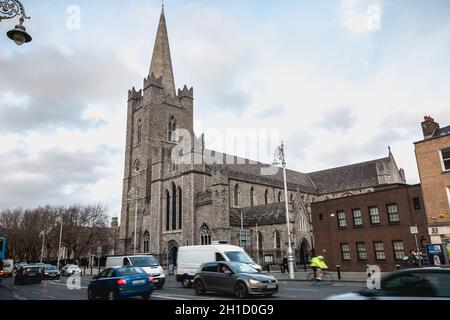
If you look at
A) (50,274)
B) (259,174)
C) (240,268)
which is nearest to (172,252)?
(50,274)

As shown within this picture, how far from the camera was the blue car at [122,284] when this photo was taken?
1281cm

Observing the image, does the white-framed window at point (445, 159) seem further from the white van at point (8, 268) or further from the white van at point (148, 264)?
the white van at point (8, 268)

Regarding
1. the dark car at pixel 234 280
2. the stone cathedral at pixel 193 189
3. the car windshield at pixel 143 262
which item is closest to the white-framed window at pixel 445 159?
the stone cathedral at pixel 193 189

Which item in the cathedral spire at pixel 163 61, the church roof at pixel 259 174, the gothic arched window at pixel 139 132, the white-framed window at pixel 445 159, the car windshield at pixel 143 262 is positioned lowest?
the car windshield at pixel 143 262

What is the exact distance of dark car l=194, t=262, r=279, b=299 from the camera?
40.6 ft

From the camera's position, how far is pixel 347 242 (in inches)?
1133

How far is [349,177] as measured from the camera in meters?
65.9

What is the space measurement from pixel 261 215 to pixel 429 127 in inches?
931

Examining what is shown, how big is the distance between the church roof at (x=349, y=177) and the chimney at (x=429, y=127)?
35564mm

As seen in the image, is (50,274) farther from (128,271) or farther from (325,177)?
(325,177)

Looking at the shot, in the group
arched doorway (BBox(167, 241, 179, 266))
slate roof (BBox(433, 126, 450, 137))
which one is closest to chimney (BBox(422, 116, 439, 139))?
slate roof (BBox(433, 126, 450, 137))

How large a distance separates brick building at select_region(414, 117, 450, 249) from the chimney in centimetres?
47
